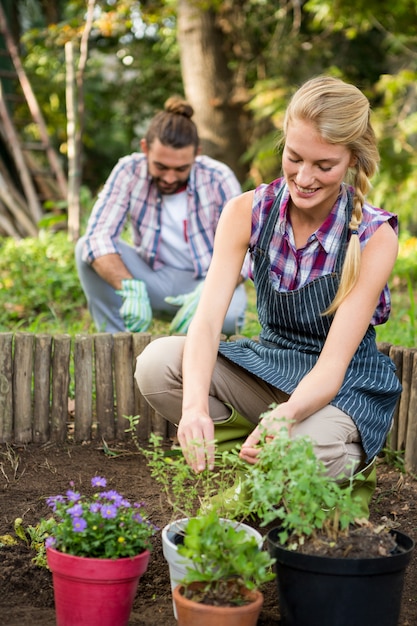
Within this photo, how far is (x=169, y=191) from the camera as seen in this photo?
3.84m

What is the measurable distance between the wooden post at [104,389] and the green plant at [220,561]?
142 centimetres

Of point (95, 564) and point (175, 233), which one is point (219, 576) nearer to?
point (95, 564)

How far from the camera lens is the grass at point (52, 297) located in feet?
13.4

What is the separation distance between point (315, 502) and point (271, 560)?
14 centimetres

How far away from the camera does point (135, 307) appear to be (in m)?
3.54

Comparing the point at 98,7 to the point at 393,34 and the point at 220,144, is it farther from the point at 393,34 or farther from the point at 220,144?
the point at 393,34

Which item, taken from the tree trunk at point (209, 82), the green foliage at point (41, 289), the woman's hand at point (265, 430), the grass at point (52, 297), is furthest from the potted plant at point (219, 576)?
the tree trunk at point (209, 82)

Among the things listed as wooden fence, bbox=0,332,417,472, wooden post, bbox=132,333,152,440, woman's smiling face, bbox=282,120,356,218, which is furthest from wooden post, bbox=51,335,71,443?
woman's smiling face, bbox=282,120,356,218

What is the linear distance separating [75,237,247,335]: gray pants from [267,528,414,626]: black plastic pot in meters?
2.34

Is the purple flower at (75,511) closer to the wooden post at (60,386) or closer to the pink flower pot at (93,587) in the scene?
the pink flower pot at (93,587)

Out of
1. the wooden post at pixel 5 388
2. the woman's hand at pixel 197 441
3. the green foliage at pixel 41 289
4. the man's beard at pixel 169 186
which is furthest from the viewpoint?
the green foliage at pixel 41 289

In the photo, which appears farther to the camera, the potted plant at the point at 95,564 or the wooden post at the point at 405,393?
the wooden post at the point at 405,393

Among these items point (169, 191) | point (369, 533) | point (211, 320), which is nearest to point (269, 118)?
point (169, 191)

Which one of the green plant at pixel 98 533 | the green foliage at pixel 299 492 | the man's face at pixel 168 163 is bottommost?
the green plant at pixel 98 533
